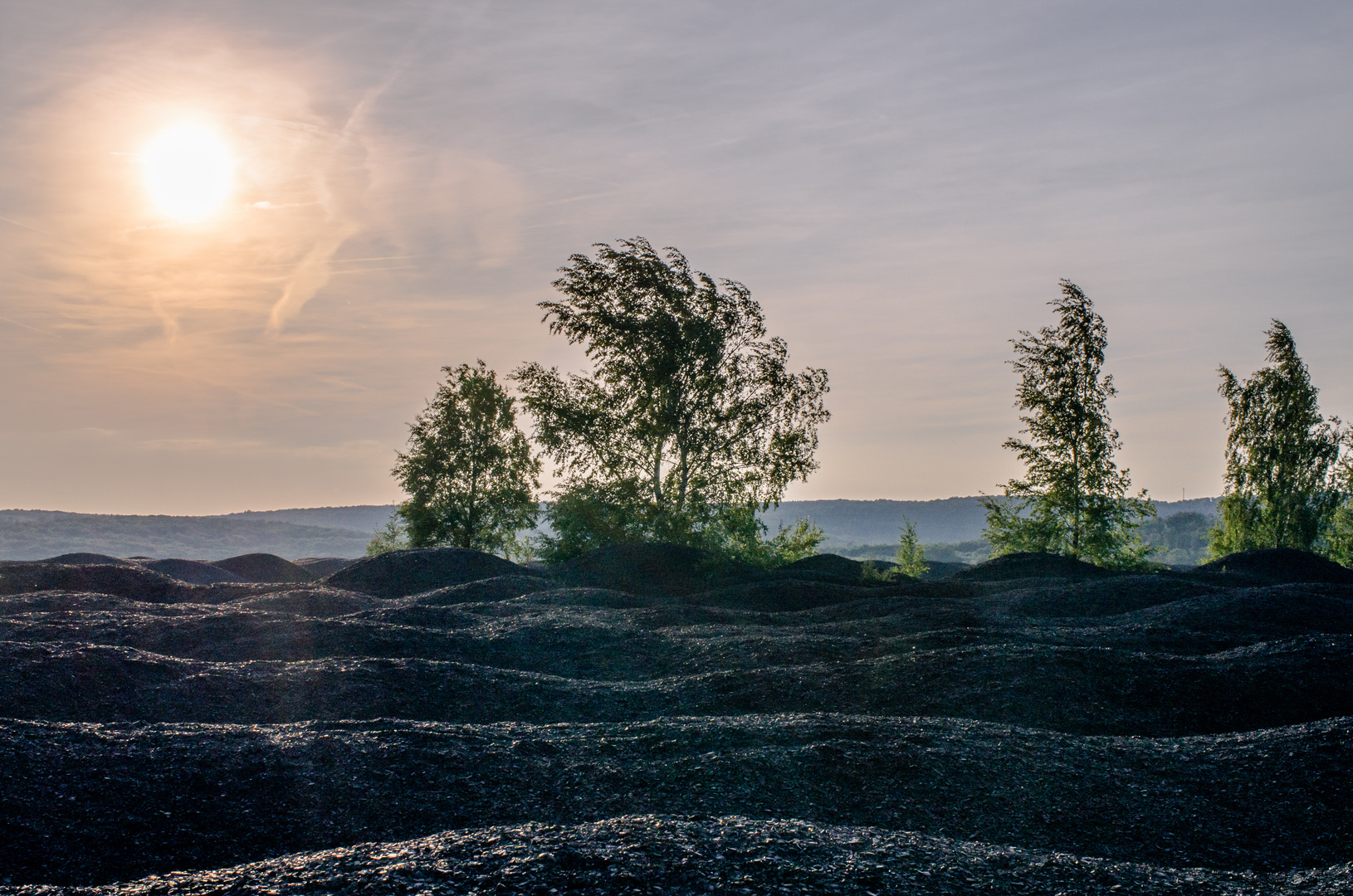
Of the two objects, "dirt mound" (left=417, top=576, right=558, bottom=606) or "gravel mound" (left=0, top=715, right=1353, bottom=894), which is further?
"dirt mound" (left=417, top=576, right=558, bottom=606)

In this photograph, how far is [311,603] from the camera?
59.5ft

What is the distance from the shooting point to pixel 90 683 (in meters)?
10.1

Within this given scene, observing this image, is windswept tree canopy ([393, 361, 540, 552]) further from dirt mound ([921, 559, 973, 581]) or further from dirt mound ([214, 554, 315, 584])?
dirt mound ([921, 559, 973, 581])

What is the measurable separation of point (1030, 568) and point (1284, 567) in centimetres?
791

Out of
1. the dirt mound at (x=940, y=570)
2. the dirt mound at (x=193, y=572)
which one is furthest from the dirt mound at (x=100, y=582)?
the dirt mound at (x=940, y=570)

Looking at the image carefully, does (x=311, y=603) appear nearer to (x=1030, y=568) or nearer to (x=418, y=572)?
(x=418, y=572)

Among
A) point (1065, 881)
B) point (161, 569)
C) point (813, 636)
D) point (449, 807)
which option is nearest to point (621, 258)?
point (813, 636)

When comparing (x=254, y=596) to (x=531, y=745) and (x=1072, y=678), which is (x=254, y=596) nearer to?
(x=531, y=745)

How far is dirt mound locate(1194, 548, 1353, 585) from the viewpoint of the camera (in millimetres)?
24219

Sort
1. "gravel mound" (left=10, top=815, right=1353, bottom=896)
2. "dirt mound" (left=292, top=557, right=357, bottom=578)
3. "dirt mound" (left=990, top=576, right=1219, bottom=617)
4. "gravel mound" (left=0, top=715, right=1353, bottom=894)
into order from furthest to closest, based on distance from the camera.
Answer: "dirt mound" (left=292, top=557, right=357, bottom=578)
"dirt mound" (left=990, top=576, right=1219, bottom=617)
"gravel mound" (left=0, top=715, right=1353, bottom=894)
"gravel mound" (left=10, top=815, right=1353, bottom=896)

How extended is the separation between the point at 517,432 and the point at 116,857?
34179 mm

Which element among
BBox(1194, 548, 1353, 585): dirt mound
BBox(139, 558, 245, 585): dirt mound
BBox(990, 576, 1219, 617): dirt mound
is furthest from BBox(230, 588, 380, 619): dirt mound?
BBox(1194, 548, 1353, 585): dirt mound

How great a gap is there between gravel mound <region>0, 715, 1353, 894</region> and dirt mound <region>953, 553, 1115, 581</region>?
1674 centimetres

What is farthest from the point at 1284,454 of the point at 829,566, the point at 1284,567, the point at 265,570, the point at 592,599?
the point at 265,570
